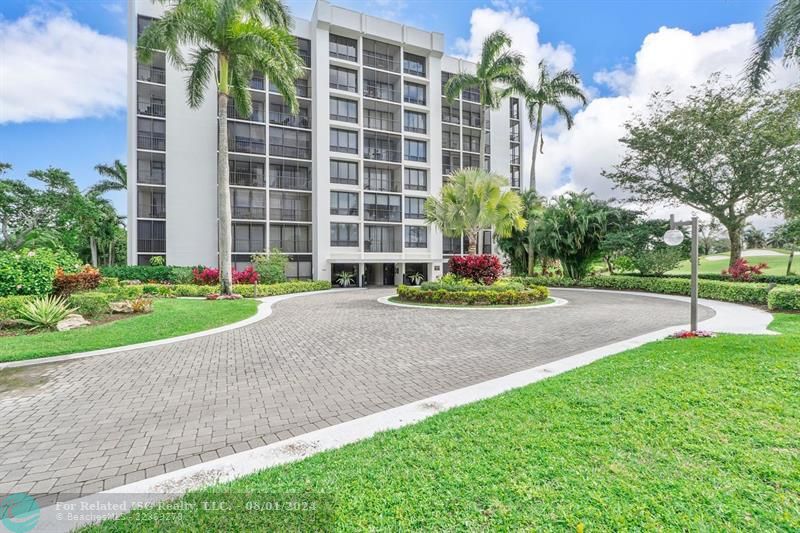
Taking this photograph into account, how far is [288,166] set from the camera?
3052 cm

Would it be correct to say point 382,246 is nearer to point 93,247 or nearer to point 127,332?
point 127,332

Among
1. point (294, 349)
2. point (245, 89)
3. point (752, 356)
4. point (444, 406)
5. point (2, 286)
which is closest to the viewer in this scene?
point (444, 406)

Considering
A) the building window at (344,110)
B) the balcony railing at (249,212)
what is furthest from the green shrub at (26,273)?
the building window at (344,110)

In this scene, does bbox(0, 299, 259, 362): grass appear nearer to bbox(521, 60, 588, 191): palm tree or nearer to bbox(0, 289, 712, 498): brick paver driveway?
bbox(0, 289, 712, 498): brick paver driveway

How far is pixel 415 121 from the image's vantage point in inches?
1320

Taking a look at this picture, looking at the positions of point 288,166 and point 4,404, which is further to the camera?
point 288,166

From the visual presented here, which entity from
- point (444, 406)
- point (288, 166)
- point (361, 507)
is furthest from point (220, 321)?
point (288, 166)

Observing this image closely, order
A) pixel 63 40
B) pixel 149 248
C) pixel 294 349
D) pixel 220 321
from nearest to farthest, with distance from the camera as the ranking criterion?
pixel 294 349, pixel 220 321, pixel 63 40, pixel 149 248

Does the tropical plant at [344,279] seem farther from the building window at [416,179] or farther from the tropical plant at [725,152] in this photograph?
the tropical plant at [725,152]

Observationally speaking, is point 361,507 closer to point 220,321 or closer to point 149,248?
point 220,321

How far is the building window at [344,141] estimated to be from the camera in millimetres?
30505

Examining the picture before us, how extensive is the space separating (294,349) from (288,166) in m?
25.4

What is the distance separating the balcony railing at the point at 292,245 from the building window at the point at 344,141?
26.1ft

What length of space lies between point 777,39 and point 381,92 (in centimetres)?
2713
